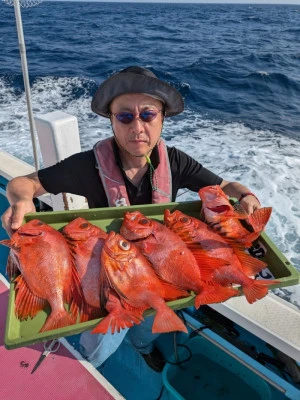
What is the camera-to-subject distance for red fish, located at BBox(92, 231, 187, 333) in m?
1.61

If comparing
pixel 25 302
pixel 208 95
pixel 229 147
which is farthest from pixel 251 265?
pixel 208 95

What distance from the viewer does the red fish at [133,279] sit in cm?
161

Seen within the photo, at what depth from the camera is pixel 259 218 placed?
1991 mm

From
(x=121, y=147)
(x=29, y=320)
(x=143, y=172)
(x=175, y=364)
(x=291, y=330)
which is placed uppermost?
(x=121, y=147)

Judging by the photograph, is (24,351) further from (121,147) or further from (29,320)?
(121,147)

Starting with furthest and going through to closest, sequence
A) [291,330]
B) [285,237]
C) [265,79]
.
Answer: [265,79] → [285,237] → [291,330]

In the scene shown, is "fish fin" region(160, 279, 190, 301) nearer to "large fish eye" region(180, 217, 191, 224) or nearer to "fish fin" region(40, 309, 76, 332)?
"large fish eye" region(180, 217, 191, 224)

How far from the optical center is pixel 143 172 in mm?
2387

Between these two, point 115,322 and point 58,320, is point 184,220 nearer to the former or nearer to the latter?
point 115,322

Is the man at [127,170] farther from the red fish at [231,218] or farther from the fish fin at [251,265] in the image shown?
the fish fin at [251,265]

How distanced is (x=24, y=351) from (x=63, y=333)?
79 cm

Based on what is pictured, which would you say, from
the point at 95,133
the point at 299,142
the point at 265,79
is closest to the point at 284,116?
the point at 299,142

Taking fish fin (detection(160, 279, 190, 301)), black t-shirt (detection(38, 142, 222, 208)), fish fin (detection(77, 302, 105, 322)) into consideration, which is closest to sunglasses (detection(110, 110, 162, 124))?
black t-shirt (detection(38, 142, 222, 208))

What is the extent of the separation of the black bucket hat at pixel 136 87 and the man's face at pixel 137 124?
44 millimetres
